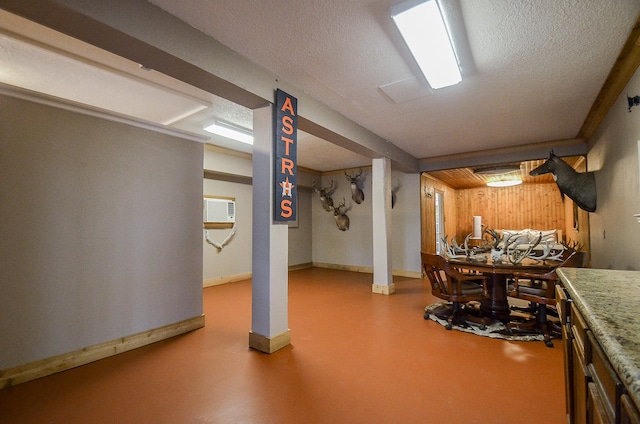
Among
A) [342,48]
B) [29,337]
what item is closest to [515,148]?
[342,48]

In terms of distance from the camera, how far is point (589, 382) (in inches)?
39.3

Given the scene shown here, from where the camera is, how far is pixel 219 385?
2.13 metres

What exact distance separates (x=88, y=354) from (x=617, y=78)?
5.32 m

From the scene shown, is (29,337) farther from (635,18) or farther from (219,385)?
(635,18)

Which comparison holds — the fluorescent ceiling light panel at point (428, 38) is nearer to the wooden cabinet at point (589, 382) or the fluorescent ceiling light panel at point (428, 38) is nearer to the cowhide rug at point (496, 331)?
the wooden cabinet at point (589, 382)

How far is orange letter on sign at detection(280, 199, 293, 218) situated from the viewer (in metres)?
2.71

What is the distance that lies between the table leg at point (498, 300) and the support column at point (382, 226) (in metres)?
1.63

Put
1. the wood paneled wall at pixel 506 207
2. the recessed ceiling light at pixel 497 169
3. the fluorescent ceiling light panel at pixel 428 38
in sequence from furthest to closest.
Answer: the wood paneled wall at pixel 506 207 < the recessed ceiling light at pixel 497 169 < the fluorescent ceiling light panel at pixel 428 38

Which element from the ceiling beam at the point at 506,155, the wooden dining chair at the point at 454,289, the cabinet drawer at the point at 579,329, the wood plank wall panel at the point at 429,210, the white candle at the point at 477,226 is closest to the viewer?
the cabinet drawer at the point at 579,329

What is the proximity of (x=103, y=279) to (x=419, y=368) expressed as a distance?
2.90 metres

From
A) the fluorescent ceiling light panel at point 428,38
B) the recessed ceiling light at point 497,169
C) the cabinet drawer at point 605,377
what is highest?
the fluorescent ceiling light panel at point 428,38

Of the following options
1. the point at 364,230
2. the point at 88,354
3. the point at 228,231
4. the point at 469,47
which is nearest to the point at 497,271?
the point at 469,47

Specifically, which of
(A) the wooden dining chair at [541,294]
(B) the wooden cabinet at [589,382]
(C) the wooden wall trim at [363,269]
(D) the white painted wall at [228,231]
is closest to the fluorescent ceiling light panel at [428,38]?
(B) the wooden cabinet at [589,382]

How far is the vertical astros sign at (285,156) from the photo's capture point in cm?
267
